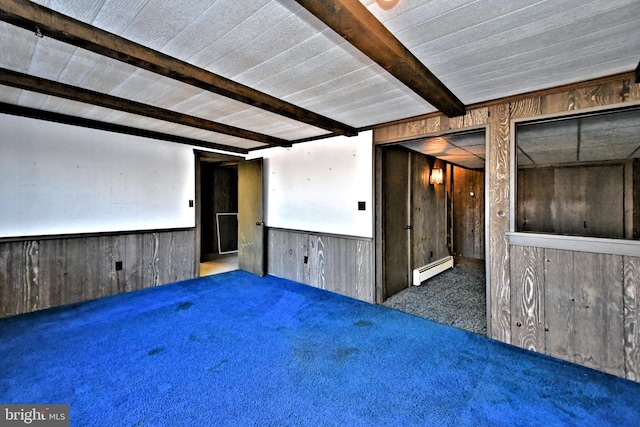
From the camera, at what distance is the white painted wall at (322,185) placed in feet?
12.3

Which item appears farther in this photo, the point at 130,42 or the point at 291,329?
the point at 291,329

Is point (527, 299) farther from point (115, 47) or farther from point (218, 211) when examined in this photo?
point (218, 211)

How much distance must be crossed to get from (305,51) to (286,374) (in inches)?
91.8

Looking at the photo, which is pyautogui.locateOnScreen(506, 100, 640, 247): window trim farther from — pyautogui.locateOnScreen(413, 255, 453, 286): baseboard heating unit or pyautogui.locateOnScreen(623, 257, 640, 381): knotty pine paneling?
pyautogui.locateOnScreen(413, 255, 453, 286): baseboard heating unit

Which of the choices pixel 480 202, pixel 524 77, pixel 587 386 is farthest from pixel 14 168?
pixel 480 202

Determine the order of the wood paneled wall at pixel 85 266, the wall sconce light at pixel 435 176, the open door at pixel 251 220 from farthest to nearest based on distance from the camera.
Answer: the wall sconce light at pixel 435 176 < the open door at pixel 251 220 < the wood paneled wall at pixel 85 266

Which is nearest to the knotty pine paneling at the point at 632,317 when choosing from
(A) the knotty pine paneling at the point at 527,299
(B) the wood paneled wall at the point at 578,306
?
(B) the wood paneled wall at the point at 578,306

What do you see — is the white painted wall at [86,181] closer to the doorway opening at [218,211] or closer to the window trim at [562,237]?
the doorway opening at [218,211]

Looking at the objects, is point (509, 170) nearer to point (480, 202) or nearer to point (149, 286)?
point (480, 202)

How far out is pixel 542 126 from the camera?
9.88 ft

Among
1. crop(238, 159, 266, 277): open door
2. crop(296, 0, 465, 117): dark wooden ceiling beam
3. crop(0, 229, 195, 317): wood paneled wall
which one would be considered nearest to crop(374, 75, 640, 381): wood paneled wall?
crop(296, 0, 465, 117): dark wooden ceiling beam

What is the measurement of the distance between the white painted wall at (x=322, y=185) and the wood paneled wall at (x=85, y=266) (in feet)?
5.38

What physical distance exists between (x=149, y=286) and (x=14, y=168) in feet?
6.97

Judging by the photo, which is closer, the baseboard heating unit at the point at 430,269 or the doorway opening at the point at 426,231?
the doorway opening at the point at 426,231
